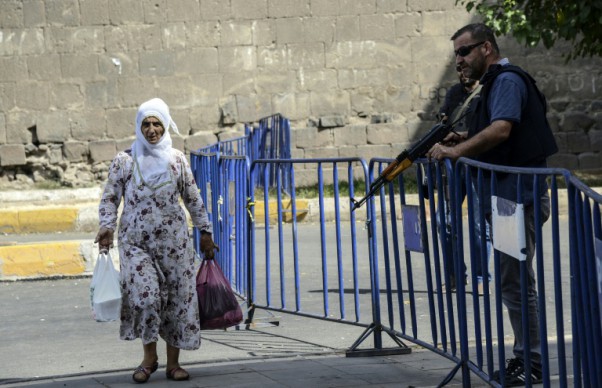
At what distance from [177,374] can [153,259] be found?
2.00 ft

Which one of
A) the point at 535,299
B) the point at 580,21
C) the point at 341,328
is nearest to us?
the point at 535,299

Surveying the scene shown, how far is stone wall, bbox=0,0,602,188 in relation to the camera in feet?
55.4

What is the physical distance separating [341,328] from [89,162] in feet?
32.4

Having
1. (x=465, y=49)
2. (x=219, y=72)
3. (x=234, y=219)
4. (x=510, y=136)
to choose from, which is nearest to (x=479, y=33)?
(x=465, y=49)

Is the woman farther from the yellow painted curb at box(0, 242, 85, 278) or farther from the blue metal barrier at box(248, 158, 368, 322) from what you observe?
the yellow painted curb at box(0, 242, 85, 278)

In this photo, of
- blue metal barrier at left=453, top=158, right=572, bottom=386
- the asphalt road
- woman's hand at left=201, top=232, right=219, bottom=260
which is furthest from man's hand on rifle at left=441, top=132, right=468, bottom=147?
woman's hand at left=201, top=232, right=219, bottom=260

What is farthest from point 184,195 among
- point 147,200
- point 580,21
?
point 580,21

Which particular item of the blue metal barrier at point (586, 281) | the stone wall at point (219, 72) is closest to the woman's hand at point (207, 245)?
the blue metal barrier at point (586, 281)

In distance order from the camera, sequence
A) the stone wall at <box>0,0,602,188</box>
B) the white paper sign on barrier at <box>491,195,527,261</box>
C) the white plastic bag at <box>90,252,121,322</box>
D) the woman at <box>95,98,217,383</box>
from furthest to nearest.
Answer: the stone wall at <box>0,0,602,188</box> < the woman at <box>95,98,217,383</box> < the white plastic bag at <box>90,252,121,322</box> < the white paper sign on barrier at <box>491,195,527,261</box>

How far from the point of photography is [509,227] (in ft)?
16.5

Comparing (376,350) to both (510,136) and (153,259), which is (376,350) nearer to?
→ (153,259)

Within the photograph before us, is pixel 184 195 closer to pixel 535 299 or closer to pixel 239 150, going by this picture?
pixel 535 299

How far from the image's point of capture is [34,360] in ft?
23.2

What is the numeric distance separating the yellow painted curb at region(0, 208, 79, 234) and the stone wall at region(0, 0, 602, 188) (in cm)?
337
